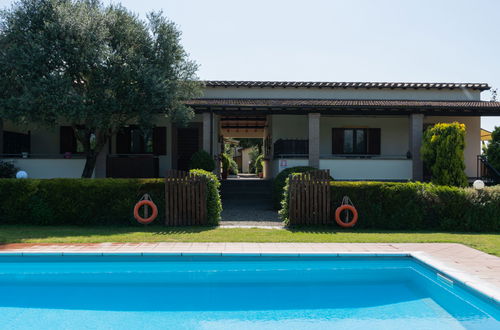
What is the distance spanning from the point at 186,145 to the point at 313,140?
649 cm

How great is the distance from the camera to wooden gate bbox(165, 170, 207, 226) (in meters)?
10.6

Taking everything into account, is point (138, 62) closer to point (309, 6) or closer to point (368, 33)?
point (309, 6)

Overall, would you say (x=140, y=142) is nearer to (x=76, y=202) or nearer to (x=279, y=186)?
(x=76, y=202)

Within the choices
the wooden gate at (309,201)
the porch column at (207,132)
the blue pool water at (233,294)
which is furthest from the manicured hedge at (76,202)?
the porch column at (207,132)

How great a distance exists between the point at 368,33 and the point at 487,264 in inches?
342

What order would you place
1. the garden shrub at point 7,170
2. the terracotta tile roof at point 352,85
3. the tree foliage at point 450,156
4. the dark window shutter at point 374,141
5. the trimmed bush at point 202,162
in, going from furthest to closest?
the terracotta tile roof at point 352,85 → the dark window shutter at point 374,141 → the garden shrub at point 7,170 → the trimmed bush at point 202,162 → the tree foliage at point 450,156

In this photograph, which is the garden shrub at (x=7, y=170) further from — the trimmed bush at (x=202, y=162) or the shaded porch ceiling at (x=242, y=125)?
the shaded porch ceiling at (x=242, y=125)

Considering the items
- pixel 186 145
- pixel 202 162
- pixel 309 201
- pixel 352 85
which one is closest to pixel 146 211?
pixel 202 162

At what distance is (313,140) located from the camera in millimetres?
15625

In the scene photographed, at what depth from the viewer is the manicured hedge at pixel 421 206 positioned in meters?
10.4

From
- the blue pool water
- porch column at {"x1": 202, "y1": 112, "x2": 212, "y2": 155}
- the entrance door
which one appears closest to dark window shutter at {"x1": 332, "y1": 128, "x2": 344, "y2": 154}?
porch column at {"x1": 202, "y1": 112, "x2": 212, "y2": 155}

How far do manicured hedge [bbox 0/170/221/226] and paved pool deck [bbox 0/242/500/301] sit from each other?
280 cm

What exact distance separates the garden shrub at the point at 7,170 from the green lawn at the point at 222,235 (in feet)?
17.1

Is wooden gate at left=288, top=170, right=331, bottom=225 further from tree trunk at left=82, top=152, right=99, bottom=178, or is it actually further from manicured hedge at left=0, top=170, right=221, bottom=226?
tree trunk at left=82, top=152, right=99, bottom=178
